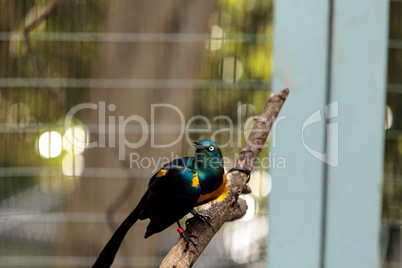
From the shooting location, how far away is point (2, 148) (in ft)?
2.57

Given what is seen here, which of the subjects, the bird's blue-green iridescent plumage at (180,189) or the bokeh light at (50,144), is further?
the bokeh light at (50,144)

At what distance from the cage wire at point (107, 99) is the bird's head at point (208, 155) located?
33 cm

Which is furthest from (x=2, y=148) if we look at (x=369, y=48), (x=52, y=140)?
(x=369, y=48)

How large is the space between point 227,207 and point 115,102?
12.9 inches

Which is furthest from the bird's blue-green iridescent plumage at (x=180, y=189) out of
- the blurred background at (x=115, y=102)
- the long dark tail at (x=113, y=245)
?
the blurred background at (x=115, y=102)

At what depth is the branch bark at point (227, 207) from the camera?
446mm

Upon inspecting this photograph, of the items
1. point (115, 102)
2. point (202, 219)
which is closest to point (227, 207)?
point (202, 219)

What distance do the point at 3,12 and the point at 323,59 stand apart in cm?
49

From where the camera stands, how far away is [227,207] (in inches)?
19.8

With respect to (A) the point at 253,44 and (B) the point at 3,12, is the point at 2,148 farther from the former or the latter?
(A) the point at 253,44

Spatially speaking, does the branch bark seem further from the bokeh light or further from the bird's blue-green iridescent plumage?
the bokeh light

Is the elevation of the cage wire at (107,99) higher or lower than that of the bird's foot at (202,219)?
higher

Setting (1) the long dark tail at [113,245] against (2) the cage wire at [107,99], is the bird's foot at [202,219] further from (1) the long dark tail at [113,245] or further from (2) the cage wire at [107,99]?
(2) the cage wire at [107,99]

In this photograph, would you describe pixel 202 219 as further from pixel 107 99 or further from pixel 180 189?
pixel 107 99
